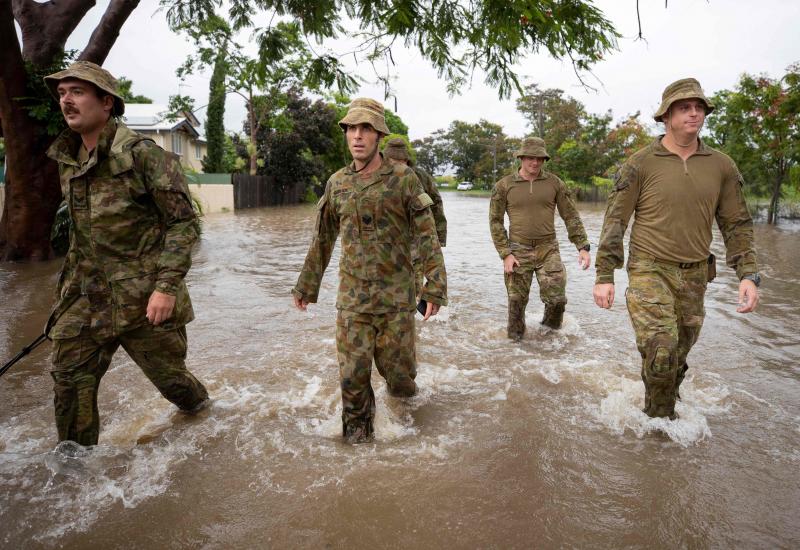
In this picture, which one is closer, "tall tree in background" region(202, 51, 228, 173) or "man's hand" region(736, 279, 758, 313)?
"man's hand" region(736, 279, 758, 313)

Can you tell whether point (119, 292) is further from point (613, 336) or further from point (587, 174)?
point (587, 174)

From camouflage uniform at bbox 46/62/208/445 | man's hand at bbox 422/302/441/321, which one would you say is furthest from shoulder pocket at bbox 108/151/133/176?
man's hand at bbox 422/302/441/321

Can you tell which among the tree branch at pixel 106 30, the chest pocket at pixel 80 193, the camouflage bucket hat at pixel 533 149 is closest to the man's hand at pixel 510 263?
the camouflage bucket hat at pixel 533 149

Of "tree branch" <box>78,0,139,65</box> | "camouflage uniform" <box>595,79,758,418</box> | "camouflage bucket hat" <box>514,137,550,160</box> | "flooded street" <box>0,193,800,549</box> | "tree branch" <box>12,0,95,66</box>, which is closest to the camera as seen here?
"flooded street" <box>0,193,800,549</box>

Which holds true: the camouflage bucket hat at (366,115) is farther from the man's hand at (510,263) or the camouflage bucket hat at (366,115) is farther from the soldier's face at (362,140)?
the man's hand at (510,263)

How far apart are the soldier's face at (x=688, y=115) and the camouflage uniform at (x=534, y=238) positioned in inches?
98.9

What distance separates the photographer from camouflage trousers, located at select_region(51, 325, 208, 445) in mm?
3336

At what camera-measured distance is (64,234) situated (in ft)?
A: 38.9

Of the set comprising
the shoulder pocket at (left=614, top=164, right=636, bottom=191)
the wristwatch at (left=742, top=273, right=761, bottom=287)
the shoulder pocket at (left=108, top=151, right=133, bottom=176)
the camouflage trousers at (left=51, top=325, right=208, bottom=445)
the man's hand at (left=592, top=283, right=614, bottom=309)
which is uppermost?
the shoulder pocket at (left=614, top=164, right=636, bottom=191)

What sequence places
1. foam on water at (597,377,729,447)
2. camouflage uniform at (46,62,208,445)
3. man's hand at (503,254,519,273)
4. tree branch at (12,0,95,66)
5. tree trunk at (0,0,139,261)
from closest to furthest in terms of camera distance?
camouflage uniform at (46,62,208,445) → foam on water at (597,377,729,447) → man's hand at (503,254,519,273) → tree trunk at (0,0,139,261) → tree branch at (12,0,95,66)

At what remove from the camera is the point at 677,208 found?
393 cm

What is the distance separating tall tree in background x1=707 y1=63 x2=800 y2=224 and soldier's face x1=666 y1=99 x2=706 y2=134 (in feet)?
61.6

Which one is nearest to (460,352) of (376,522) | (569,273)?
(376,522)

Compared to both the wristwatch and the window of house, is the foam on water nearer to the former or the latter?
the wristwatch
